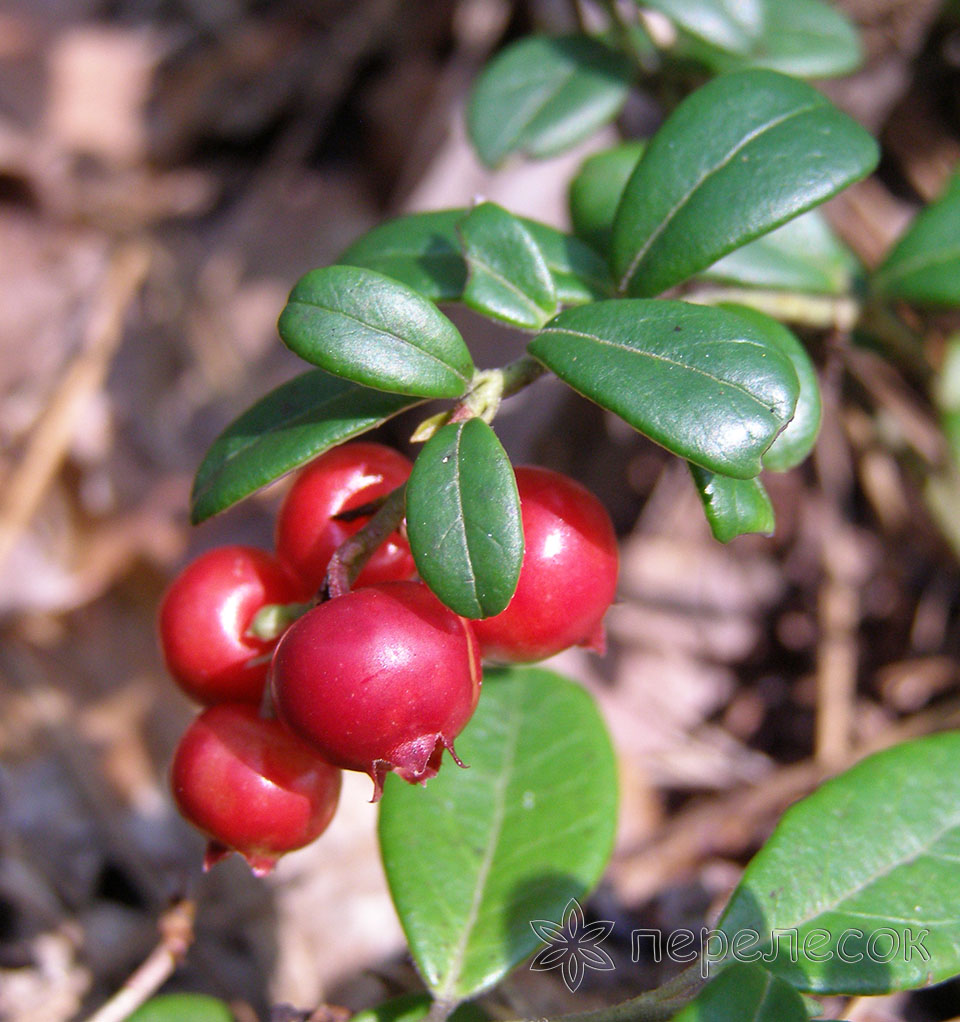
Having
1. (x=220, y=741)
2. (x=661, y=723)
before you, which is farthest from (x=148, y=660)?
(x=220, y=741)

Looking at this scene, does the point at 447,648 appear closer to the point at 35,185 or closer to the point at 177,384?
the point at 177,384

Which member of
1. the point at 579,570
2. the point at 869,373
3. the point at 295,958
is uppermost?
the point at 579,570

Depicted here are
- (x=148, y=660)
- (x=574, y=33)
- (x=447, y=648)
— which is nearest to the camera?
(x=447, y=648)

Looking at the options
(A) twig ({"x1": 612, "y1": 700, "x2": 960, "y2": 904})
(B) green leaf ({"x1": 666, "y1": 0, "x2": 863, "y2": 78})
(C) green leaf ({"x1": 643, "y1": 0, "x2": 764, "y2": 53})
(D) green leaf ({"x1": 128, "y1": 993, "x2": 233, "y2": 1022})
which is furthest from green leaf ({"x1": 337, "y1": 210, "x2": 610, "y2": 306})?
(A) twig ({"x1": 612, "y1": 700, "x2": 960, "y2": 904})

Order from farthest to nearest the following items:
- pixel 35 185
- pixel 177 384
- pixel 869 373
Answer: pixel 35 185 → pixel 177 384 → pixel 869 373

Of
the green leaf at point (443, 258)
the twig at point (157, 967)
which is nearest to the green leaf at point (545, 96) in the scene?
the green leaf at point (443, 258)
